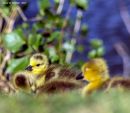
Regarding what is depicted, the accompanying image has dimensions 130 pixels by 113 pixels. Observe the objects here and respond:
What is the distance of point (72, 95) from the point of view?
0.83 m

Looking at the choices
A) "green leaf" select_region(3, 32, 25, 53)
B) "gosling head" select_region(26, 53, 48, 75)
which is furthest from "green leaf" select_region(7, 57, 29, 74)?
"gosling head" select_region(26, 53, 48, 75)

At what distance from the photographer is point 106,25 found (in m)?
2.03

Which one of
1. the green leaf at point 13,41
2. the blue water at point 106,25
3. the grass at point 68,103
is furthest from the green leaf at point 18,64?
the grass at point 68,103

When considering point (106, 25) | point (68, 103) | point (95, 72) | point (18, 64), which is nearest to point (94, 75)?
point (95, 72)

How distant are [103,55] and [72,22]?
0.76 ft

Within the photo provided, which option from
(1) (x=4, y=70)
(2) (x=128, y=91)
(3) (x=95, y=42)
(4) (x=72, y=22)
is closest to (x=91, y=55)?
(3) (x=95, y=42)

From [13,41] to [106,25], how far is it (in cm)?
58

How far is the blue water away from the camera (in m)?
2.03

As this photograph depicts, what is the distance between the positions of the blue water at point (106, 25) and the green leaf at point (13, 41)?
0.36 metres

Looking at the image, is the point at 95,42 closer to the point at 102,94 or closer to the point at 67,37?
the point at 67,37

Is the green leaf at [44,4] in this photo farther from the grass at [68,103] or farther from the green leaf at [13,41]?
the grass at [68,103]

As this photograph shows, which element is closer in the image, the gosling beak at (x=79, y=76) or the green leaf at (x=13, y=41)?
the gosling beak at (x=79, y=76)

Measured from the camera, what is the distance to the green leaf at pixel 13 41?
65.4 inches

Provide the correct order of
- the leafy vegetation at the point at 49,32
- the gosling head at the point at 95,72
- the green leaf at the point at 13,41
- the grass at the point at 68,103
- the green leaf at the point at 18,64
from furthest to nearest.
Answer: the leafy vegetation at the point at 49,32 → the green leaf at the point at 13,41 → the green leaf at the point at 18,64 → the gosling head at the point at 95,72 → the grass at the point at 68,103
